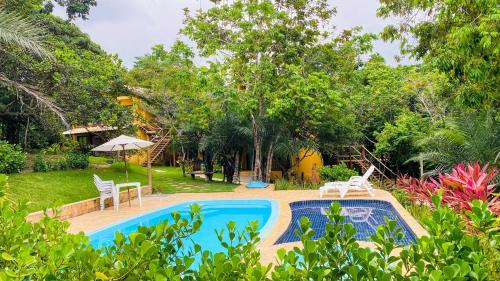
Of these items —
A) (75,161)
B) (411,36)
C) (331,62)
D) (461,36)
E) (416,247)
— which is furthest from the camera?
(331,62)

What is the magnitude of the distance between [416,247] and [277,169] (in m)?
21.5

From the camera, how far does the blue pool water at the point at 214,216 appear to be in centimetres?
945

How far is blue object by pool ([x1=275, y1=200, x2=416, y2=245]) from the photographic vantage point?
29.2ft

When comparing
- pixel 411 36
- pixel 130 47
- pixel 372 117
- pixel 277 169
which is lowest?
pixel 277 169

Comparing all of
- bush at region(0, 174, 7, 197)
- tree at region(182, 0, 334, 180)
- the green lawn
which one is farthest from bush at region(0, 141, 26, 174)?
bush at region(0, 174, 7, 197)

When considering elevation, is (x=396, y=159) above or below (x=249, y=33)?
below

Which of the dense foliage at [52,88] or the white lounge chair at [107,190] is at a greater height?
the dense foliage at [52,88]

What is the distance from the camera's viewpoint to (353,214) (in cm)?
1099

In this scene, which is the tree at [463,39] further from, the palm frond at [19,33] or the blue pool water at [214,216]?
the palm frond at [19,33]

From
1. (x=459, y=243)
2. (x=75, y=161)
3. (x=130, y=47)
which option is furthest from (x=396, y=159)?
(x=130, y=47)

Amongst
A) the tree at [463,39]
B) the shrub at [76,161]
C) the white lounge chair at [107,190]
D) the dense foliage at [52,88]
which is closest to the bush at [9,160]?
the dense foliage at [52,88]

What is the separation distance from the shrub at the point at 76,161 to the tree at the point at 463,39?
494 inches

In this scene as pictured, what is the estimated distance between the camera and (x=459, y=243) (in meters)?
1.68

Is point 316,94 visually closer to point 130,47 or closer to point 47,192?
point 47,192
